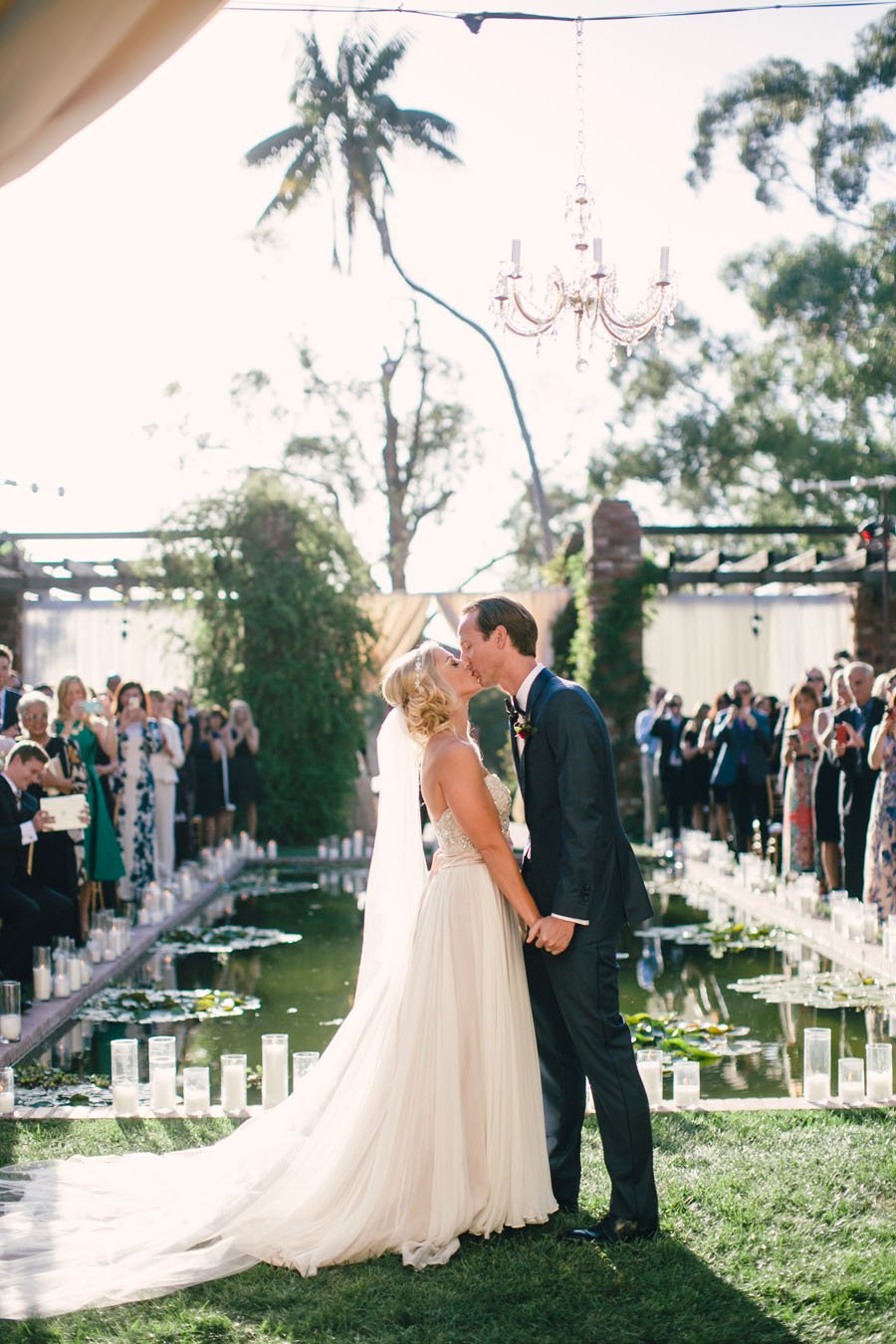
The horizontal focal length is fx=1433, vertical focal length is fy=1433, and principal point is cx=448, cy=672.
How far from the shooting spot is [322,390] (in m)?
30.5

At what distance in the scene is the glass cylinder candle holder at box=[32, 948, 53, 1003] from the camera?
7.34m

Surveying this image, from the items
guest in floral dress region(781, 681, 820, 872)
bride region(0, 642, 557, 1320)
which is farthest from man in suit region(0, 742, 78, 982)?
guest in floral dress region(781, 681, 820, 872)

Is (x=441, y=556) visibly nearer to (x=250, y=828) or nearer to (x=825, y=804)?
(x=250, y=828)

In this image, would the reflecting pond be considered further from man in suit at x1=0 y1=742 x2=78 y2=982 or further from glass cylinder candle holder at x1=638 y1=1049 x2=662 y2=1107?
glass cylinder candle holder at x1=638 y1=1049 x2=662 y2=1107

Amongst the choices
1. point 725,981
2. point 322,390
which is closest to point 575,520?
point 322,390

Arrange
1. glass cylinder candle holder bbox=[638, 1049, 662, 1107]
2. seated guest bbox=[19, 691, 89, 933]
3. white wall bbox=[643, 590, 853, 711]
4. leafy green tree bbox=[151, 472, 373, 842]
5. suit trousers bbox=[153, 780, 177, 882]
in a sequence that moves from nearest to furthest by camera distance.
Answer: glass cylinder candle holder bbox=[638, 1049, 662, 1107] → seated guest bbox=[19, 691, 89, 933] → suit trousers bbox=[153, 780, 177, 882] → leafy green tree bbox=[151, 472, 373, 842] → white wall bbox=[643, 590, 853, 711]

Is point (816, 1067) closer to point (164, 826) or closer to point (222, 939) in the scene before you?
point (222, 939)

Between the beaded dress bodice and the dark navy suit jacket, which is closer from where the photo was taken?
the dark navy suit jacket

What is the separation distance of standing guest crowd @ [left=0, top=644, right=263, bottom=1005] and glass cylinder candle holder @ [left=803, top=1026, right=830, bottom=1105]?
11.9ft

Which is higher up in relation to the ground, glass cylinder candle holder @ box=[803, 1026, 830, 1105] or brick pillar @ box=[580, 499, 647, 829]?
brick pillar @ box=[580, 499, 647, 829]

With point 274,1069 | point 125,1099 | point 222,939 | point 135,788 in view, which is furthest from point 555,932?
point 135,788

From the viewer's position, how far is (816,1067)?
537 cm

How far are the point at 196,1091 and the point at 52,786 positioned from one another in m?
3.45

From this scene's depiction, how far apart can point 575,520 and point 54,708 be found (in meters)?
25.4
